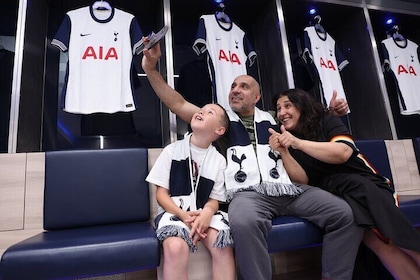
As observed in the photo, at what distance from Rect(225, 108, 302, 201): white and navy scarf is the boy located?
0.06 m

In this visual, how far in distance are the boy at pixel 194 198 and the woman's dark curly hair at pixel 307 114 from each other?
0.41 m

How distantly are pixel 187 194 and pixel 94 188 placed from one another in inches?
22.5

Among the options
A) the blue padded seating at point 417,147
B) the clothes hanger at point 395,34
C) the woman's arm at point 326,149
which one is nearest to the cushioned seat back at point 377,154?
the blue padded seating at point 417,147

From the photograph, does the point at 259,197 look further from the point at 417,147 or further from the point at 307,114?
the point at 417,147

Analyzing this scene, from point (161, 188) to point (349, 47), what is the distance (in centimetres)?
269

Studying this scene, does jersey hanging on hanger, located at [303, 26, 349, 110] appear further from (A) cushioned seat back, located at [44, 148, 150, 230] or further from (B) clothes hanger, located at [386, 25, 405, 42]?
(A) cushioned seat back, located at [44, 148, 150, 230]

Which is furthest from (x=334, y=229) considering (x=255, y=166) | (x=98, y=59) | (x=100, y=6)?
(x=100, y=6)

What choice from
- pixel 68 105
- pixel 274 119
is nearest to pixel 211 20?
pixel 274 119

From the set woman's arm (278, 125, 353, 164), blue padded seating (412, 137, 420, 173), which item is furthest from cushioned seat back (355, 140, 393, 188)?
woman's arm (278, 125, 353, 164)

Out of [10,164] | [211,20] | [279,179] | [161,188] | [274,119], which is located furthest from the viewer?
[211,20]

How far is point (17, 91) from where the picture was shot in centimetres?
166

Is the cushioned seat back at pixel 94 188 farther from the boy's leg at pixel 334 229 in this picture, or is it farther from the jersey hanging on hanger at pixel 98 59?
the boy's leg at pixel 334 229

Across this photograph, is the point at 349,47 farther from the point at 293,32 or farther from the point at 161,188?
the point at 161,188

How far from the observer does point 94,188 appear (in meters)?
1.41
